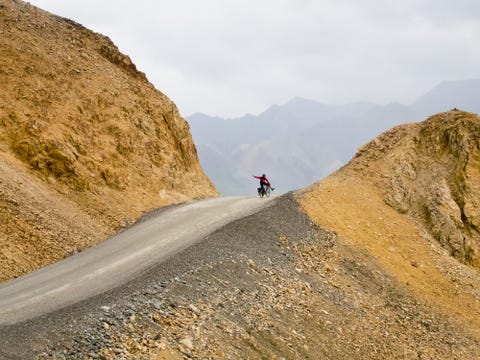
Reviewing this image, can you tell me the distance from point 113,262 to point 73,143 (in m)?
10.0

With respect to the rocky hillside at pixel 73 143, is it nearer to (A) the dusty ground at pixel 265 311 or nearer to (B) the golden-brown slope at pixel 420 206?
(A) the dusty ground at pixel 265 311

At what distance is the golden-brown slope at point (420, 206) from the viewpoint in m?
21.1

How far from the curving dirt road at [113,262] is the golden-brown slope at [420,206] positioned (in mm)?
4821

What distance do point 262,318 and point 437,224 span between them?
14.5 meters

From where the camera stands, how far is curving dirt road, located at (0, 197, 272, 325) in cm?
1304

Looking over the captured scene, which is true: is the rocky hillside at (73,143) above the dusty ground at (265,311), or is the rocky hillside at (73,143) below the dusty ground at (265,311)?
above

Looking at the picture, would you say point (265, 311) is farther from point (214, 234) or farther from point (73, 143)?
point (73, 143)

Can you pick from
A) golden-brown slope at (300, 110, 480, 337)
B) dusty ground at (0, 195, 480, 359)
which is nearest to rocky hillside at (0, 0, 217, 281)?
dusty ground at (0, 195, 480, 359)

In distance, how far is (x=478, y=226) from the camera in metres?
25.7

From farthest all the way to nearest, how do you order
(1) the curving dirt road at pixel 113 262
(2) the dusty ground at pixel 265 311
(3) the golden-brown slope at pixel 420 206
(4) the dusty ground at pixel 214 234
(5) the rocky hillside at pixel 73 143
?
(3) the golden-brown slope at pixel 420 206, (5) the rocky hillside at pixel 73 143, (1) the curving dirt road at pixel 113 262, (4) the dusty ground at pixel 214 234, (2) the dusty ground at pixel 265 311

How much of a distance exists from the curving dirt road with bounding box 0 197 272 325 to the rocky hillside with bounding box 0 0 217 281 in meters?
1.47

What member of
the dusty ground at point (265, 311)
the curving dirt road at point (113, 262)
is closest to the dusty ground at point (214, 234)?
the dusty ground at point (265, 311)

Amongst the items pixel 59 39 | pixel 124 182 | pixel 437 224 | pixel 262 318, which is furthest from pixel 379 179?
pixel 59 39

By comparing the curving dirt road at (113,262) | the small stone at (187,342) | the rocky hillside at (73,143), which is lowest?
the small stone at (187,342)
